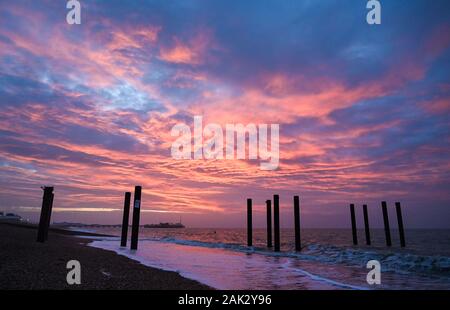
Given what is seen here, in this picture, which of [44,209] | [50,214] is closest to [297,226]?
[50,214]

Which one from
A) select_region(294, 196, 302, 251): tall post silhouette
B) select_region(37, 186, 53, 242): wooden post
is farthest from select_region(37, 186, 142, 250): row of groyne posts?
select_region(294, 196, 302, 251): tall post silhouette

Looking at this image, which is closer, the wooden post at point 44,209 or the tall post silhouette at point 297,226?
the wooden post at point 44,209

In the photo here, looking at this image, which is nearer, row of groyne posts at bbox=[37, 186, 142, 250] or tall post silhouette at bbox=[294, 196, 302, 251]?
row of groyne posts at bbox=[37, 186, 142, 250]

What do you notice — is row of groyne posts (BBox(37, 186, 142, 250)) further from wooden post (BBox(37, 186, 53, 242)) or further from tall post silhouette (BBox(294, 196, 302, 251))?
tall post silhouette (BBox(294, 196, 302, 251))

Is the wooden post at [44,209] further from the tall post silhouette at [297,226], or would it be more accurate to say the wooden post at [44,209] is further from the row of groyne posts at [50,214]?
the tall post silhouette at [297,226]

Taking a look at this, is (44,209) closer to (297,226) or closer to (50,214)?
(50,214)

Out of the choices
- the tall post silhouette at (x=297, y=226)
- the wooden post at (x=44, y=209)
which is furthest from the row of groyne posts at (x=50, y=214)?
the tall post silhouette at (x=297, y=226)

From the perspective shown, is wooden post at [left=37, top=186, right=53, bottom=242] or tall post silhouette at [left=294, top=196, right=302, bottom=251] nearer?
wooden post at [left=37, top=186, right=53, bottom=242]

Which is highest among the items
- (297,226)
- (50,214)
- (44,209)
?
(44,209)
